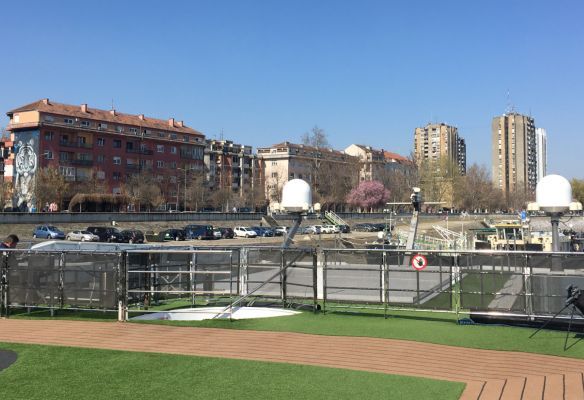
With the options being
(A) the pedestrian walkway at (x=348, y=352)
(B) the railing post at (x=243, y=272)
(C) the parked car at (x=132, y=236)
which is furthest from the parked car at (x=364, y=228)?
(A) the pedestrian walkway at (x=348, y=352)

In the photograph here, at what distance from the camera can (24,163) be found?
85625 mm

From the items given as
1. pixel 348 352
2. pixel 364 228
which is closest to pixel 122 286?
pixel 348 352

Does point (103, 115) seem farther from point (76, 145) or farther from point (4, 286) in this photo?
point (4, 286)

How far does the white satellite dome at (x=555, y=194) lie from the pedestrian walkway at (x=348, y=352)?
495cm

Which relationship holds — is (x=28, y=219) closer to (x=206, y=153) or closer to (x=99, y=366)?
(x=99, y=366)

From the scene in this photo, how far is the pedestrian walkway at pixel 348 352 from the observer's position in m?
7.26

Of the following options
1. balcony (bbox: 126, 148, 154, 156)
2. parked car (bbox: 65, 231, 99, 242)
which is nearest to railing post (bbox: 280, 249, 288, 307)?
parked car (bbox: 65, 231, 99, 242)

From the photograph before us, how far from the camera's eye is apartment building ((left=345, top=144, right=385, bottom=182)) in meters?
148

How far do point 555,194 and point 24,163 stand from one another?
3442 inches

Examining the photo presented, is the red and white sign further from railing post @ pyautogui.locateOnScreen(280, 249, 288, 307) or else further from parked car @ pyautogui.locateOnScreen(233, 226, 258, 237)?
parked car @ pyautogui.locateOnScreen(233, 226, 258, 237)

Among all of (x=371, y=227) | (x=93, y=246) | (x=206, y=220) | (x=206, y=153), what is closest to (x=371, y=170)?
(x=206, y=153)

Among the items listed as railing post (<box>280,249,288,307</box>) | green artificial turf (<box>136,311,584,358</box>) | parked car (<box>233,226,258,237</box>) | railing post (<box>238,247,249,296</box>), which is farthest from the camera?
parked car (<box>233,226,258,237</box>)

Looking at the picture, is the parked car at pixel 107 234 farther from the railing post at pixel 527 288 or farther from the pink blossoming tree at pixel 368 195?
the pink blossoming tree at pixel 368 195

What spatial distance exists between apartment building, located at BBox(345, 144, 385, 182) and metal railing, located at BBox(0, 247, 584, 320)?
431 feet
